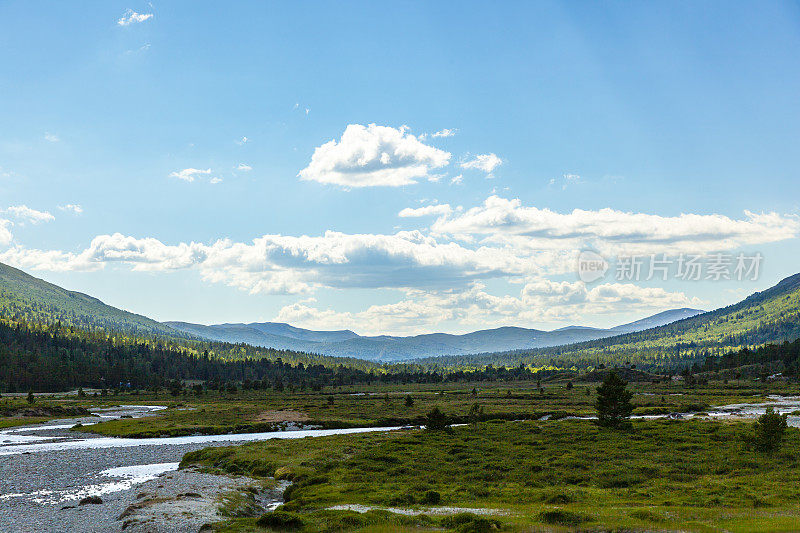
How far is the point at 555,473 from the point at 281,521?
2673 centimetres

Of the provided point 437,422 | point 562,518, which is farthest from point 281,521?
point 437,422

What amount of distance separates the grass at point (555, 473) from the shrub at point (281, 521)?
2.54ft

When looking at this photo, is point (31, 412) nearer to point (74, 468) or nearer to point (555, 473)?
point (74, 468)

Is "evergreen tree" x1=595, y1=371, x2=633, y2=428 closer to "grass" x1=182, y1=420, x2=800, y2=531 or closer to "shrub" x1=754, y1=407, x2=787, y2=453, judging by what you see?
"grass" x1=182, y1=420, x2=800, y2=531

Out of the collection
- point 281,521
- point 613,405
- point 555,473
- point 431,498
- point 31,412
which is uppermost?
point 613,405

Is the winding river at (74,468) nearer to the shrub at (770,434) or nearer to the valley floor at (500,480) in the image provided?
the valley floor at (500,480)

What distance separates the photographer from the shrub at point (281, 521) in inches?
1278

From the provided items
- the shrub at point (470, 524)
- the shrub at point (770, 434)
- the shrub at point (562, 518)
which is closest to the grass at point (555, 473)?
the shrub at point (562, 518)

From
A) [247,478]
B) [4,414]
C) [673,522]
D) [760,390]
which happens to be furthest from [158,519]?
[760,390]

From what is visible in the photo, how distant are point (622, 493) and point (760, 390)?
160 m

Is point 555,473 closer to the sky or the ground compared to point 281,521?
closer to the ground

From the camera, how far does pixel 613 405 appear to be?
77.9 meters

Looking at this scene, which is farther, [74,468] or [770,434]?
[74,468]

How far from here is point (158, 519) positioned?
113ft
